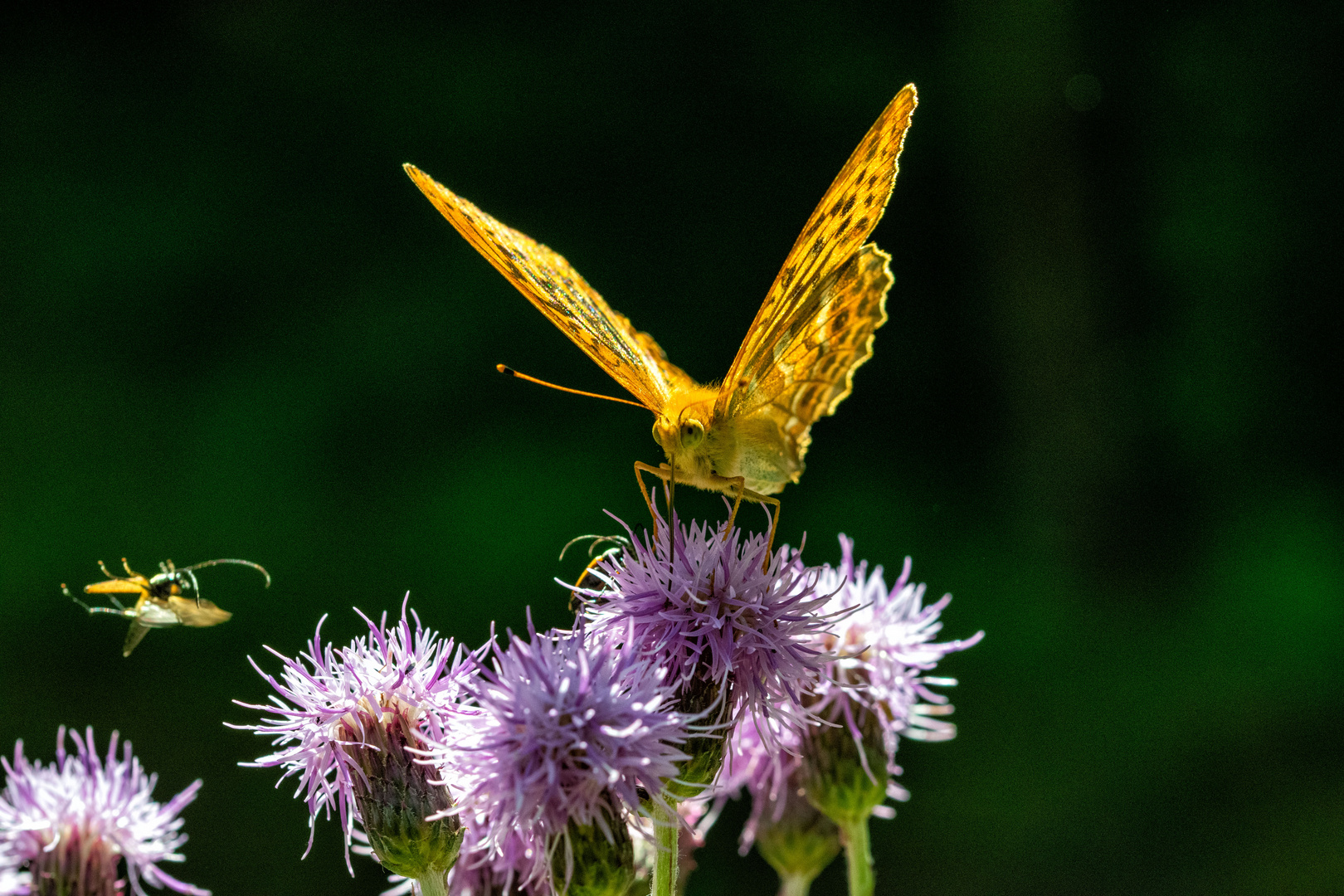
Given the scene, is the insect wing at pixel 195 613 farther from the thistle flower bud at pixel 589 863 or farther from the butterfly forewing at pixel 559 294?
the butterfly forewing at pixel 559 294

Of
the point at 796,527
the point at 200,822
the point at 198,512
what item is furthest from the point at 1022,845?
the point at 198,512

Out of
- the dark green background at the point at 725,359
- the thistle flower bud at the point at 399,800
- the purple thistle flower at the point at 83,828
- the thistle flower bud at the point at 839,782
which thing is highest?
the dark green background at the point at 725,359

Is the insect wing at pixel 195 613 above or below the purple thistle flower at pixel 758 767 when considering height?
below

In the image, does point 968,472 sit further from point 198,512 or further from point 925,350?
point 198,512

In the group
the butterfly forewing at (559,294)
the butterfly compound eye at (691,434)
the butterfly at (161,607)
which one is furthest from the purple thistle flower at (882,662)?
the butterfly at (161,607)

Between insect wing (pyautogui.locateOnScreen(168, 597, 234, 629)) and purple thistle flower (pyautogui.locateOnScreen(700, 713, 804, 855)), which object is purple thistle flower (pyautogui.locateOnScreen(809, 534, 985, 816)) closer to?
purple thistle flower (pyautogui.locateOnScreen(700, 713, 804, 855))

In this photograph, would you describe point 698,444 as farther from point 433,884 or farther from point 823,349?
point 433,884

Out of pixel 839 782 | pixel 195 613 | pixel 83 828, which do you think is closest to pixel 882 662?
pixel 839 782
